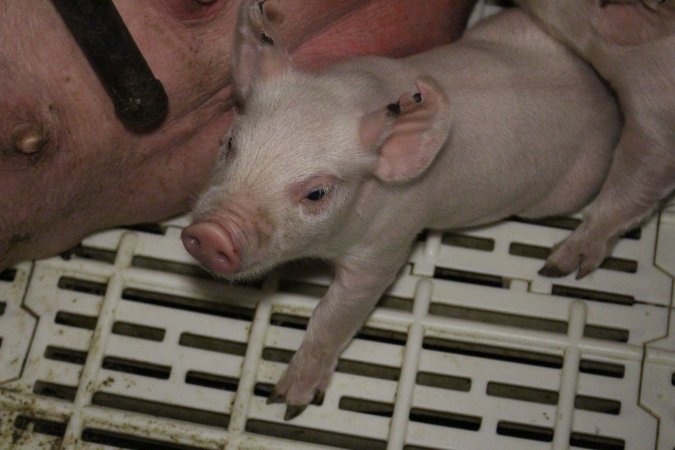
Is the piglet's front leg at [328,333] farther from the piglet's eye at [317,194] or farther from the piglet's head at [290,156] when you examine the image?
the piglet's eye at [317,194]

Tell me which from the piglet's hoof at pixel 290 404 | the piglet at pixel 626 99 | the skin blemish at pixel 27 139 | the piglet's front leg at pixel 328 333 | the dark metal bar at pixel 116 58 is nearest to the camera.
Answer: the dark metal bar at pixel 116 58

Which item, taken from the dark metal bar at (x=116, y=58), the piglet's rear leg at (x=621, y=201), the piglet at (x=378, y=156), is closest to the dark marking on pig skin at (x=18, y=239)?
the dark metal bar at (x=116, y=58)

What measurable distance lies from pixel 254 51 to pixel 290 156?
40cm

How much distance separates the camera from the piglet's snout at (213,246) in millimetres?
2248

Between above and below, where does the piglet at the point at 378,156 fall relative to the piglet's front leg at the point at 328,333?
above

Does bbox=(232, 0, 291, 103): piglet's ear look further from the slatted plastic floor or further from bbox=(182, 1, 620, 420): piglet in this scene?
the slatted plastic floor

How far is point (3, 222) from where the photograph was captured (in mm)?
2811

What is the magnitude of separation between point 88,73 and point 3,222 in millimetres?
532

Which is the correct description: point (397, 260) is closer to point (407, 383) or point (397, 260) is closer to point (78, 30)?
point (407, 383)

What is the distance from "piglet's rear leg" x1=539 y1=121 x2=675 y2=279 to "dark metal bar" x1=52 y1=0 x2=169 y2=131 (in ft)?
4.85

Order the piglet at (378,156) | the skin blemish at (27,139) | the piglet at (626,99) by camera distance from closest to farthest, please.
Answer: the piglet at (378,156)
the skin blemish at (27,139)
the piglet at (626,99)

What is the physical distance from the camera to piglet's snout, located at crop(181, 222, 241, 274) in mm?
2248

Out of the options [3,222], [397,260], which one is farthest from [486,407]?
[3,222]

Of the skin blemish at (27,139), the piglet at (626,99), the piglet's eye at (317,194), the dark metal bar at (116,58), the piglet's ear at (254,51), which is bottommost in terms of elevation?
the piglet's eye at (317,194)
